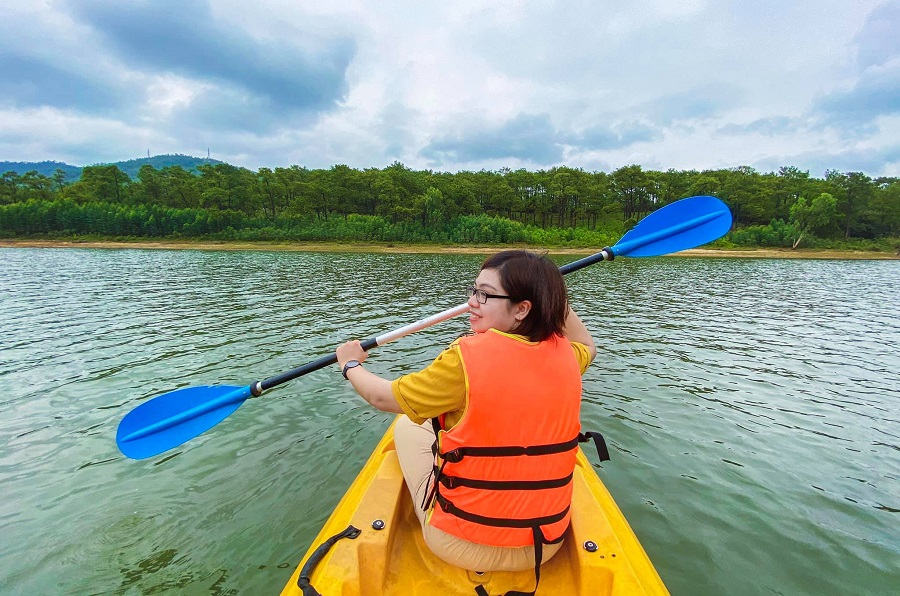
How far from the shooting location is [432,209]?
57.8 metres

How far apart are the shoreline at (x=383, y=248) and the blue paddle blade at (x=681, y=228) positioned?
40179mm

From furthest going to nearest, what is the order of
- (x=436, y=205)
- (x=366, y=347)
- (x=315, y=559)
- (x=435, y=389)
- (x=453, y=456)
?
(x=436, y=205) → (x=366, y=347) → (x=315, y=559) → (x=453, y=456) → (x=435, y=389)

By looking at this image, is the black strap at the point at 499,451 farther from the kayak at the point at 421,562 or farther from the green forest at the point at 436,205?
the green forest at the point at 436,205

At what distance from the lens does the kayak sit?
2.10 m

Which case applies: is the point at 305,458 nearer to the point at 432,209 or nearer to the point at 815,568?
the point at 815,568

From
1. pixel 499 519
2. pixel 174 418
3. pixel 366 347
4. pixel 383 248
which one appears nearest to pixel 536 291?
pixel 499 519

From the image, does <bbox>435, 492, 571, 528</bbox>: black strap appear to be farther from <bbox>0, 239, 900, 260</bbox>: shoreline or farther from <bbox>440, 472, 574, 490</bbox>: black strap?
<bbox>0, 239, 900, 260</bbox>: shoreline

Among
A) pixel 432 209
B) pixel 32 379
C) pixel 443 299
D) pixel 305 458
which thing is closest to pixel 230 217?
pixel 432 209

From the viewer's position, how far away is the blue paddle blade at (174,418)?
339cm

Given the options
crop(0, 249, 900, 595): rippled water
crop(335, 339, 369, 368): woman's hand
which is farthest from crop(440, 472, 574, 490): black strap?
crop(0, 249, 900, 595): rippled water

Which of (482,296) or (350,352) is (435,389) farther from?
(350,352)

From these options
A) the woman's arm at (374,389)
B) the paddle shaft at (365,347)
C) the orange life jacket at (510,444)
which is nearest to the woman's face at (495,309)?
the orange life jacket at (510,444)

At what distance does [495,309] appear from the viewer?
6.49 feet

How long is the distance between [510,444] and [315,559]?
1186 millimetres
